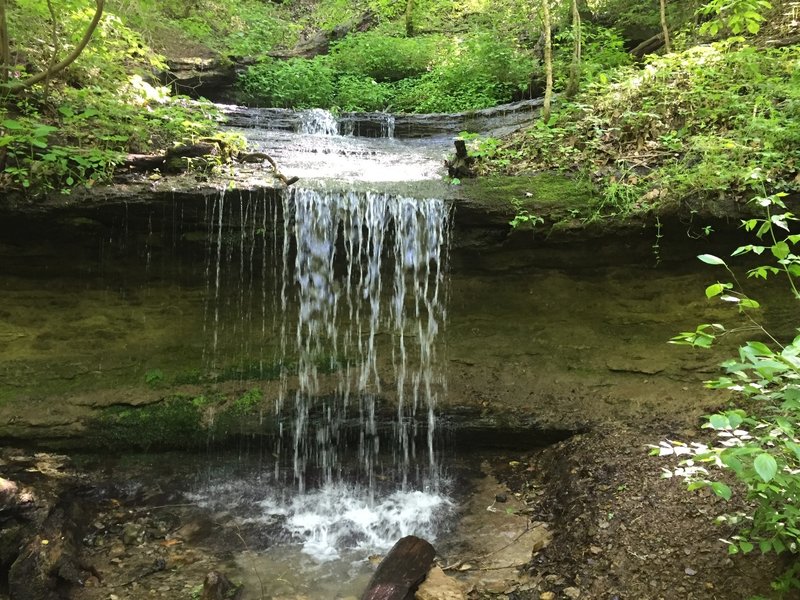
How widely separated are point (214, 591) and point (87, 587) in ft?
3.66

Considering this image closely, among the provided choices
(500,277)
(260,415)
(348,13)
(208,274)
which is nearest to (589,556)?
(500,277)

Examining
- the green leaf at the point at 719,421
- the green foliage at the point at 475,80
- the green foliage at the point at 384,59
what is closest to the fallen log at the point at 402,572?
the green leaf at the point at 719,421

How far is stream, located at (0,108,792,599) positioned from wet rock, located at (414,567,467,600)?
1.09 meters

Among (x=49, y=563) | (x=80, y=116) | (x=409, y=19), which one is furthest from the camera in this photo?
(x=409, y=19)

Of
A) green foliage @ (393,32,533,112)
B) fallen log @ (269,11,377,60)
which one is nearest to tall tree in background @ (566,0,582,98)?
green foliage @ (393,32,533,112)

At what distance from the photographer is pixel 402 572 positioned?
3.67 metres

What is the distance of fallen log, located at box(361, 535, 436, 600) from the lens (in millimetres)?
3527

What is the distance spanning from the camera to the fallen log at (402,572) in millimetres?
3527

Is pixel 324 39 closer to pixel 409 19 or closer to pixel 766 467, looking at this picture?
pixel 409 19

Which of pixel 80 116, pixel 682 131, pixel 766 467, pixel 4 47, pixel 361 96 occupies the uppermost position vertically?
pixel 361 96

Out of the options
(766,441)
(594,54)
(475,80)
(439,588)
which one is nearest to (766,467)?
(766,441)

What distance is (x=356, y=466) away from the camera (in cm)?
571

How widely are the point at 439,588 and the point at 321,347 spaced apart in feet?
10.4

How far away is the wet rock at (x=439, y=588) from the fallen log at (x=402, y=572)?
0.14ft
